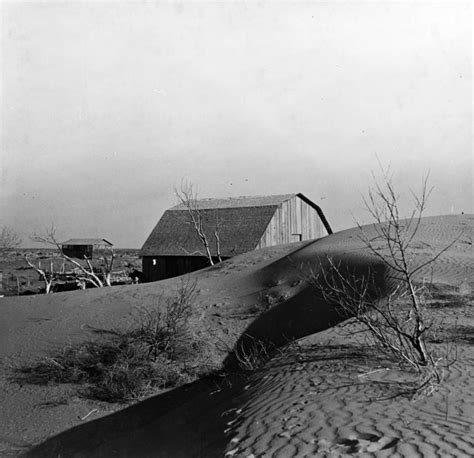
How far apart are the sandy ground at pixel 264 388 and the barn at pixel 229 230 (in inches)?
318

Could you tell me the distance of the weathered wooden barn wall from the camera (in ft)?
91.9

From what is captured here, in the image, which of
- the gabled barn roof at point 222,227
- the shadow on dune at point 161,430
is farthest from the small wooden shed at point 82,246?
the shadow on dune at point 161,430

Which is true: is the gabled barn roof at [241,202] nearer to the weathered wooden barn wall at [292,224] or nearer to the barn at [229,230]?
the barn at [229,230]

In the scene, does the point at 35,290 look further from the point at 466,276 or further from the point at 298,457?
the point at 298,457

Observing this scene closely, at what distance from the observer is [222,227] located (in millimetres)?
29203

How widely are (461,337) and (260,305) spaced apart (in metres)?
6.86

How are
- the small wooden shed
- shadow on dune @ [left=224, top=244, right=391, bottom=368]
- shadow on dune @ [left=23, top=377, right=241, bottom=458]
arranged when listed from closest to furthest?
shadow on dune @ [left=23, top=377, right=241, bottom=458] < shadow on dune @ [left=224, top=244, right=391, bottom=368] < the small wooden shed

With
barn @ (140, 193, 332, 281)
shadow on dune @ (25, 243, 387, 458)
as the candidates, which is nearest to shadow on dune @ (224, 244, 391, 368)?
shadow on dune @ (25, 243, 387, 458)

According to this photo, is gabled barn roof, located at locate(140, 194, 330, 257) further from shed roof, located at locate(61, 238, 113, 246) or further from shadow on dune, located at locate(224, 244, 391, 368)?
shed roof, located at locate(61, 238, 113, 246)

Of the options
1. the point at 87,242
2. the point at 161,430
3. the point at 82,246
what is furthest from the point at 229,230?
the point at 87,242

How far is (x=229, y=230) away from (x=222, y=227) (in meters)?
0.69

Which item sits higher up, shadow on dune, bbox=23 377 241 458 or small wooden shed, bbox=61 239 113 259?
small wooden shed, bbox=61 239 113 259

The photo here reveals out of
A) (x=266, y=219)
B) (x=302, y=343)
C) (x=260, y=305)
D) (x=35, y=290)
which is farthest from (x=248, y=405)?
(x=35, y=290)

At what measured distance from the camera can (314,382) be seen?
7.15 m
